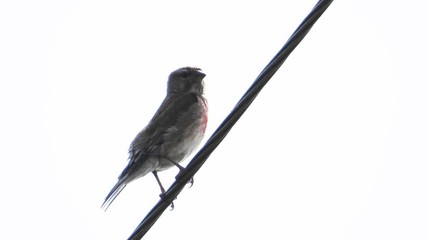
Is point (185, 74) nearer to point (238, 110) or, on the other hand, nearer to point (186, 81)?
point (186, 81)

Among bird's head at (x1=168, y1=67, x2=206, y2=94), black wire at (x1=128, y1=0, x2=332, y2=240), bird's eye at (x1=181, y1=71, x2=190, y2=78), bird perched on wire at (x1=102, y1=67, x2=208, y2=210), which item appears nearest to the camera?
black wire at (x1=128, y1=0, x2=332, y2=240)

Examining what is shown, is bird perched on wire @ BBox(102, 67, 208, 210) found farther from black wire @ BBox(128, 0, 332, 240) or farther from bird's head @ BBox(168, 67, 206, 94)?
black wire @ BBox(128, 0, 332, 240)

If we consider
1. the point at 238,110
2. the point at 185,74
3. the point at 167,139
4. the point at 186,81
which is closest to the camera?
the point at 238,110

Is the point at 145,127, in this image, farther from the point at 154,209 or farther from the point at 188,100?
the point at 154,209

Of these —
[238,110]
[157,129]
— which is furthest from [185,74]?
[238,110]

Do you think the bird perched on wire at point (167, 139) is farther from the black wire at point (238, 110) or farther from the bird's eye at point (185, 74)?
the black wire at point (238, 110)

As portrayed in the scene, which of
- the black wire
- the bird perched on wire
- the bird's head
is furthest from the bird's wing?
the black wire
